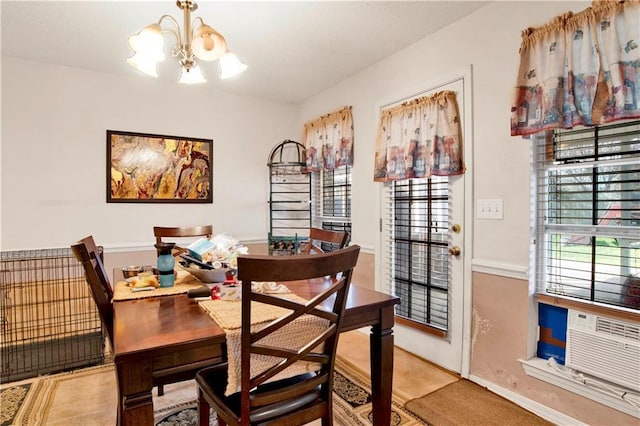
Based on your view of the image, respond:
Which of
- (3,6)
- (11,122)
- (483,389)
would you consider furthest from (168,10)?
(483,389)

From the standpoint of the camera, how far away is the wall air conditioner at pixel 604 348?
163 centimetres

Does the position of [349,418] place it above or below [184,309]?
below

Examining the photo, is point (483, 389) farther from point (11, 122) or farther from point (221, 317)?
point (11, 122)

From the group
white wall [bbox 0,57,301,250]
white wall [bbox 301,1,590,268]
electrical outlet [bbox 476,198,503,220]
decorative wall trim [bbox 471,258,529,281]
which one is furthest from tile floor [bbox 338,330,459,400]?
white wall [bbox 0,57,301,250]

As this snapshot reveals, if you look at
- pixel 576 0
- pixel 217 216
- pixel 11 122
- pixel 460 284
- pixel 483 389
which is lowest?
pixel 483 389

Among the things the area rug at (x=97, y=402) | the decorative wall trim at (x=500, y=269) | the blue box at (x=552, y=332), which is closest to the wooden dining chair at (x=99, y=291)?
the area rug at (x=97, y=402)

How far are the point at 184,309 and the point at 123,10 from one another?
6.70ft

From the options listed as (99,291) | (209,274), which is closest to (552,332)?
(209,274)

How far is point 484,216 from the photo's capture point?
2250mm

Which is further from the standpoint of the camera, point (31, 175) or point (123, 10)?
point (31, 175)

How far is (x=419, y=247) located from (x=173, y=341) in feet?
6.89

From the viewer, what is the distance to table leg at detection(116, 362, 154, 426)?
3.23ft

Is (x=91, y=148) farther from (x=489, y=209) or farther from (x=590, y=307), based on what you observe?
(x=590, y=307)

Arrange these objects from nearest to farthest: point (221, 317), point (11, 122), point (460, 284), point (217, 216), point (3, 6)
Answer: point (221, 317) < point (3, 6) < point (460, 284) < point (11, 122) < point (217, 216)
